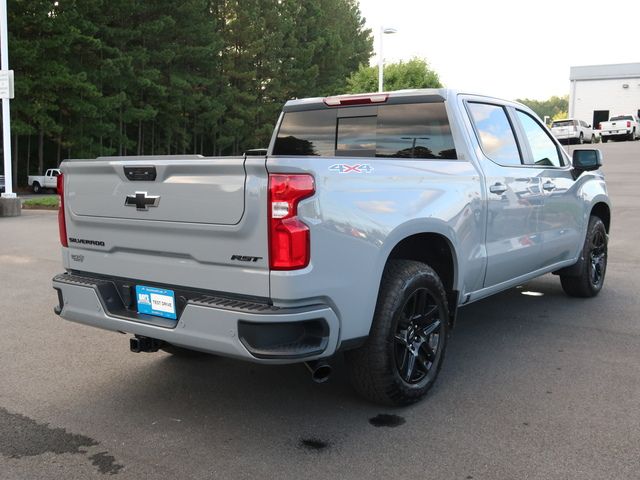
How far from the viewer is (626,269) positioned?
8266mm

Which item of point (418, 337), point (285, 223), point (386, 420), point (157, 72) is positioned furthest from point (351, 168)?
point (157, 72)

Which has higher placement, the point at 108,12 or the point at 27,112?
the point at 108,12

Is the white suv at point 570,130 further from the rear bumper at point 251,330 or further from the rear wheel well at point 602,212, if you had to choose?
the rear bumper at point 251,330

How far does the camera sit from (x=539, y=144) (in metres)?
5.63

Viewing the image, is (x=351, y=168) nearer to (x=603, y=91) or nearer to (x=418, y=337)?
(x=418, y=337)

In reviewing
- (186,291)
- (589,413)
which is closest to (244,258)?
(186,291)

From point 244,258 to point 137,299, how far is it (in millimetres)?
866

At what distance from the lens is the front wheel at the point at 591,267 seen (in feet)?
21.1

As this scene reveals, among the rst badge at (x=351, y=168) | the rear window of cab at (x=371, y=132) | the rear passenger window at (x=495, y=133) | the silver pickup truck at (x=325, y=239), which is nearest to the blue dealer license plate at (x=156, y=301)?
the silver pickup truck at (x=325, y=239)

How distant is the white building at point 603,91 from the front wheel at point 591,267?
57944 mm

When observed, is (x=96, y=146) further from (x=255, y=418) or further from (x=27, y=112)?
(x=255, y=418)

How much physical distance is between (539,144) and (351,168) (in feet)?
9.51

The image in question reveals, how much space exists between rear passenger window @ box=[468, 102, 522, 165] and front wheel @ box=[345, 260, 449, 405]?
1348 millimetres

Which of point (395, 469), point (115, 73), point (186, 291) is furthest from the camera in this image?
point (115, 73)
